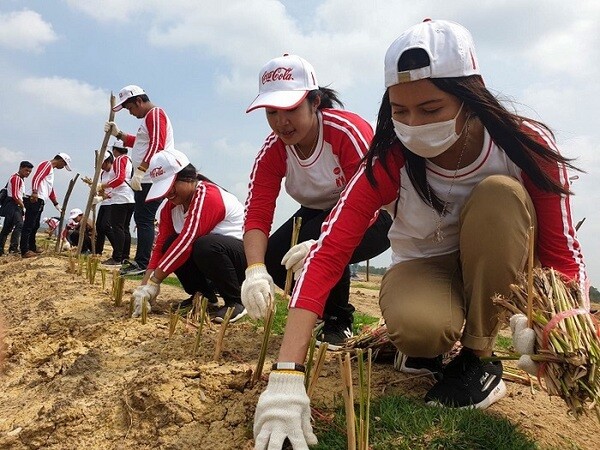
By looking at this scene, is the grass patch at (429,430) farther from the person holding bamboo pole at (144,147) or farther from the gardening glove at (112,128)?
the gardening glove at (112,128)

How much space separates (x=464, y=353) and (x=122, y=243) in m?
6.28

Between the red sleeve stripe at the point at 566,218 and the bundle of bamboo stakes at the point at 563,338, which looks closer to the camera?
the bundle of bamboo stakes at the point at 563,338

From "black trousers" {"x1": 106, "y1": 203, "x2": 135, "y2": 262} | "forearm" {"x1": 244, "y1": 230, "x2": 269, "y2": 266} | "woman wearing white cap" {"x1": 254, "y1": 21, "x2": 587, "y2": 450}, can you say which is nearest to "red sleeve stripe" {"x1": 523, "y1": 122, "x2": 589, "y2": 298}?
"woman wearing white cap" {"x1": 254, "y1": 21, "x2": 587, "y2": 450}

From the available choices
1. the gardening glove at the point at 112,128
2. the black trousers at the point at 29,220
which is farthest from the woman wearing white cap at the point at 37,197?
the gardening glove at the point at 112,128

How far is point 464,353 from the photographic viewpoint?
2.22 meters

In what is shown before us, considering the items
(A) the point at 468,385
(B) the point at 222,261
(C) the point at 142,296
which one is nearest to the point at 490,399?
(A) the point at 468,385

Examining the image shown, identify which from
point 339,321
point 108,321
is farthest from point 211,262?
point 339,321

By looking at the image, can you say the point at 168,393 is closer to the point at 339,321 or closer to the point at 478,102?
the point at 339,321

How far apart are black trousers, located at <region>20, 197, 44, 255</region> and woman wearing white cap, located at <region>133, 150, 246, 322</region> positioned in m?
6.59

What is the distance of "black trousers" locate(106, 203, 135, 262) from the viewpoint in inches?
303

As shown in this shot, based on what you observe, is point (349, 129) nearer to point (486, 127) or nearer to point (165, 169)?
point (486, 127)

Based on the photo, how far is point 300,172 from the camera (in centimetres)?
319

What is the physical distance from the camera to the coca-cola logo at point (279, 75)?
114 inches

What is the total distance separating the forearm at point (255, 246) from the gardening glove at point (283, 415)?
1194mm
